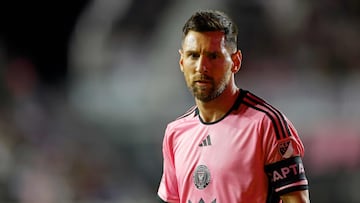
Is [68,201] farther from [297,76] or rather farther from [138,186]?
[297,76]

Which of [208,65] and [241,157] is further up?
[208,65]

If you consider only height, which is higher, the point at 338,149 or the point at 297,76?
the point at 297,76

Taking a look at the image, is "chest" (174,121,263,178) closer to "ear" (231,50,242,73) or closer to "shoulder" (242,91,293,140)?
"shoulder" (242,91,293,140)

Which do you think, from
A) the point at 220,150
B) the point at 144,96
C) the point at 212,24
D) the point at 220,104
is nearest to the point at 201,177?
the point at 220,150

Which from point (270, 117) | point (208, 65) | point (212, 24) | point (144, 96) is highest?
point (212, 24)

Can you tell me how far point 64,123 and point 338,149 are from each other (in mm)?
2059

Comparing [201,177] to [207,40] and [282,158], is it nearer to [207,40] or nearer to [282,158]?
[282,158]

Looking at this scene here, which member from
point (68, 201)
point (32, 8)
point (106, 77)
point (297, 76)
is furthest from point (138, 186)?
point (32, 8)

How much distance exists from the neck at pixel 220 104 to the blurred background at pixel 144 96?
2.61 metres

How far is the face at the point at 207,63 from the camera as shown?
7.93ft

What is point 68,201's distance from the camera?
5.49 m

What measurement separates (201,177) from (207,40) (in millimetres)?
440

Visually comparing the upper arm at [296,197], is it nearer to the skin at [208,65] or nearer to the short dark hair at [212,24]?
the skin at [208,65]

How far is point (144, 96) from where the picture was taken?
578cm
